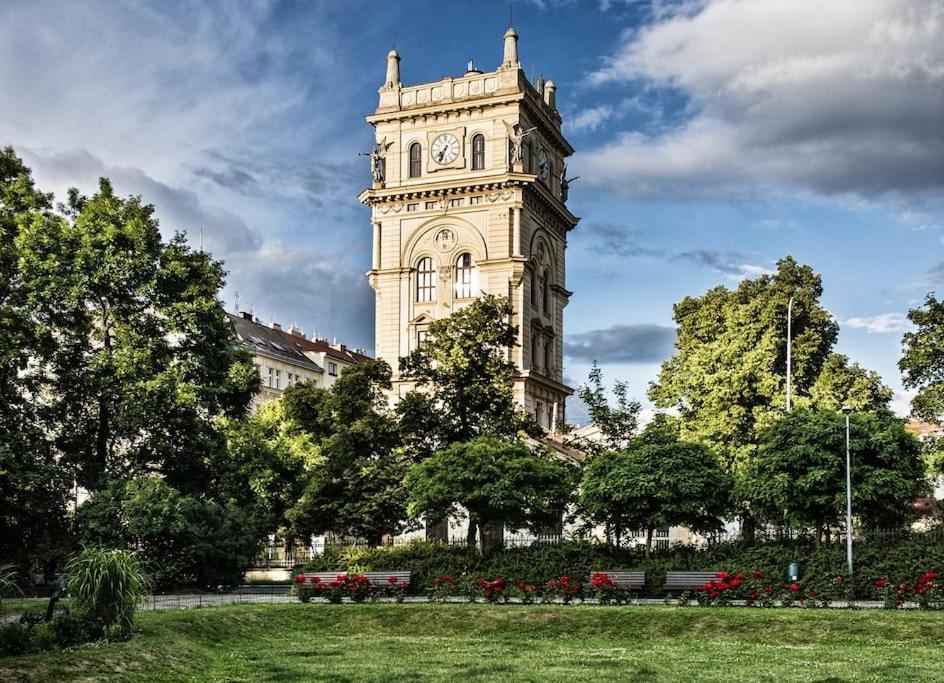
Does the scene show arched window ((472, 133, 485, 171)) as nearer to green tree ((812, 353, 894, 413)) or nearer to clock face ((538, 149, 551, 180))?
clock face ((538, 149, 551, 180))

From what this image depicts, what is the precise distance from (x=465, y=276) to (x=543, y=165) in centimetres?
1097

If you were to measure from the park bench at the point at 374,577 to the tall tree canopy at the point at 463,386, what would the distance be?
37.6 ft

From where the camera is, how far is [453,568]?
37812 millimetres

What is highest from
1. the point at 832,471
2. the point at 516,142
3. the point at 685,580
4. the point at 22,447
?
the point at 516,142

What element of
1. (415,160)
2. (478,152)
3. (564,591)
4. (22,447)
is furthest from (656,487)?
(415,160)

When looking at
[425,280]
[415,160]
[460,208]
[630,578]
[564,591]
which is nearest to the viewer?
[564,591]

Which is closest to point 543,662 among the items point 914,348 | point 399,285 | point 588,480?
point 588,480

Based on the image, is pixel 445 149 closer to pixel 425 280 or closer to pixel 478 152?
pixel 478 152

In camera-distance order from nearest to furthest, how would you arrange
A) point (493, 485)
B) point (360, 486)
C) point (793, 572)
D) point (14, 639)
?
1. point (14, 639)
2. point (793, 572)
3. point (493, 485)
4. point (360, 486)

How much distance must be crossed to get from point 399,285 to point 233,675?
183 feet

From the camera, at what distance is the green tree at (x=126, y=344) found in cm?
4050

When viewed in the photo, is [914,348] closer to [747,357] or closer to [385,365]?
[747,357]

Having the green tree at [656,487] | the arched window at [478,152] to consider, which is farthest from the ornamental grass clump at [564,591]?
the arched window at [478,152]

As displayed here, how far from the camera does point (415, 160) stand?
76625 millimetres
